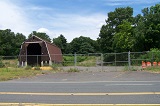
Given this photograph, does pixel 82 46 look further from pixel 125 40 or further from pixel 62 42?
pixel 125 40

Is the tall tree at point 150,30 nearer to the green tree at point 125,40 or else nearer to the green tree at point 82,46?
the green tree at point 125,40

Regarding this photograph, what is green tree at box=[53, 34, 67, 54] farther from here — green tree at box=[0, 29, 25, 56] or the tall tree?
the tall tree

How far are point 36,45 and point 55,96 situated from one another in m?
44.3

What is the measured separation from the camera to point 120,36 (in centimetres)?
6444

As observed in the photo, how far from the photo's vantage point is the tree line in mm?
51219

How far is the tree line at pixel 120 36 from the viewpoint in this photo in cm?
5122

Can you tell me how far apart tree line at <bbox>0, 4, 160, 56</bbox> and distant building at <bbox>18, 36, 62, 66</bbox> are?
50.4 ft

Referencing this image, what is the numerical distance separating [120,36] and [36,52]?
64.9 feet

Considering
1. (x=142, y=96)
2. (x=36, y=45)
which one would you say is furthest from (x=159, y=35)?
(x=142, y=96)

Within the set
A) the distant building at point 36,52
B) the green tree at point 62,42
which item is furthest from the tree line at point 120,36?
the distant building at point 36,52

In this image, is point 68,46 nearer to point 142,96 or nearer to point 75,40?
point 75,40

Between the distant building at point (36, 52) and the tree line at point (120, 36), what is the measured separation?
15.4 metres

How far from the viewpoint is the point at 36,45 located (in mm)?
54000

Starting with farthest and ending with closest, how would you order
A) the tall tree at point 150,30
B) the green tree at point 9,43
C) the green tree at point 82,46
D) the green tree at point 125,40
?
the green tree at point 82,46, the green tree at point 9,43, the green tree at point 125,40, the tall tree at point 150,30
